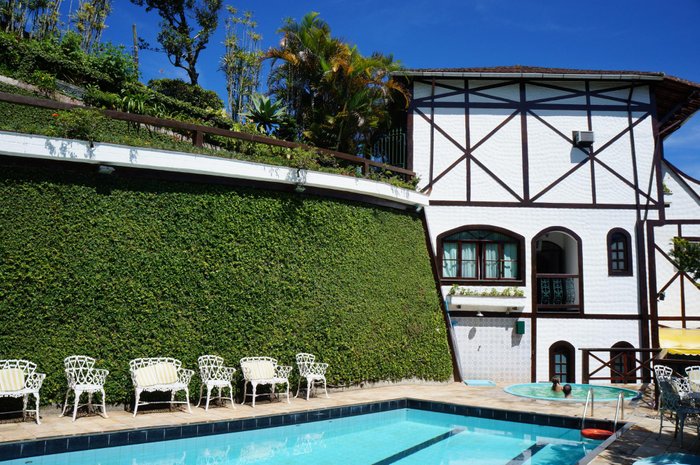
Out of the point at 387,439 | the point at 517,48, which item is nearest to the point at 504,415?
the point at 387,439

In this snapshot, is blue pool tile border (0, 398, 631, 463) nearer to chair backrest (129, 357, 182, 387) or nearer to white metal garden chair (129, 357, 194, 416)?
white metal garden chair (129, 357, 194, 416)

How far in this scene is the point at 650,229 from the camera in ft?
60.0

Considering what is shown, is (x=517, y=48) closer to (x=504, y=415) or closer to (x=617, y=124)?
(x=617, y=124)

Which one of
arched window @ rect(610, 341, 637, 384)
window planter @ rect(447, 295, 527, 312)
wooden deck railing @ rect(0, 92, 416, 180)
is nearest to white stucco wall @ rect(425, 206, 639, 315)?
window planter @ rect(447, 295, 527, 312)

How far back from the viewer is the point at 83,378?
31.6ft

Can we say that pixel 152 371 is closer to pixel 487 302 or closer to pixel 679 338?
pixel 487 302

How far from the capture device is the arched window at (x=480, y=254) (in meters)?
18.3

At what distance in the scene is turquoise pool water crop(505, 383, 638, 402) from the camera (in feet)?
44.7

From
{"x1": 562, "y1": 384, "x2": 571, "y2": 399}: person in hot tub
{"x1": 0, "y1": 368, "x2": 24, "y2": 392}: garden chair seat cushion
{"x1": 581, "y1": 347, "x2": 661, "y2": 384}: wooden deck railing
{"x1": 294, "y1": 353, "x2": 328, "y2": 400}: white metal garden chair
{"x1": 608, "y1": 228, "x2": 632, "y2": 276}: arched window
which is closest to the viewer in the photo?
{"x1": 0, "y1": 368, "x2": 24, "y2": 392}: garden chair seat cushion

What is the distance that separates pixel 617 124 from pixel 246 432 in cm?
1581

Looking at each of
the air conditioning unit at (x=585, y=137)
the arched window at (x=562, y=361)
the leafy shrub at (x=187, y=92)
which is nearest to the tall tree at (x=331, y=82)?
the leafy shrub at (x=187, y=92)

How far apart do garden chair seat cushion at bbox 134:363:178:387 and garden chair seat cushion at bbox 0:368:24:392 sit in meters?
1.79

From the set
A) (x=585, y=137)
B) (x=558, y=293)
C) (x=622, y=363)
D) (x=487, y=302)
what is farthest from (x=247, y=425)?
(x=585, y=137)

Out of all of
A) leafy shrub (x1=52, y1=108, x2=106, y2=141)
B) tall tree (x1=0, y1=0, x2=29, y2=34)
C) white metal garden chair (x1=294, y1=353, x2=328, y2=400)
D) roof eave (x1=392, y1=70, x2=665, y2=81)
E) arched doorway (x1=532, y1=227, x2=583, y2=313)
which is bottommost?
white metal garden chair (x1=294, y1=353, x2=328, y2=400)
